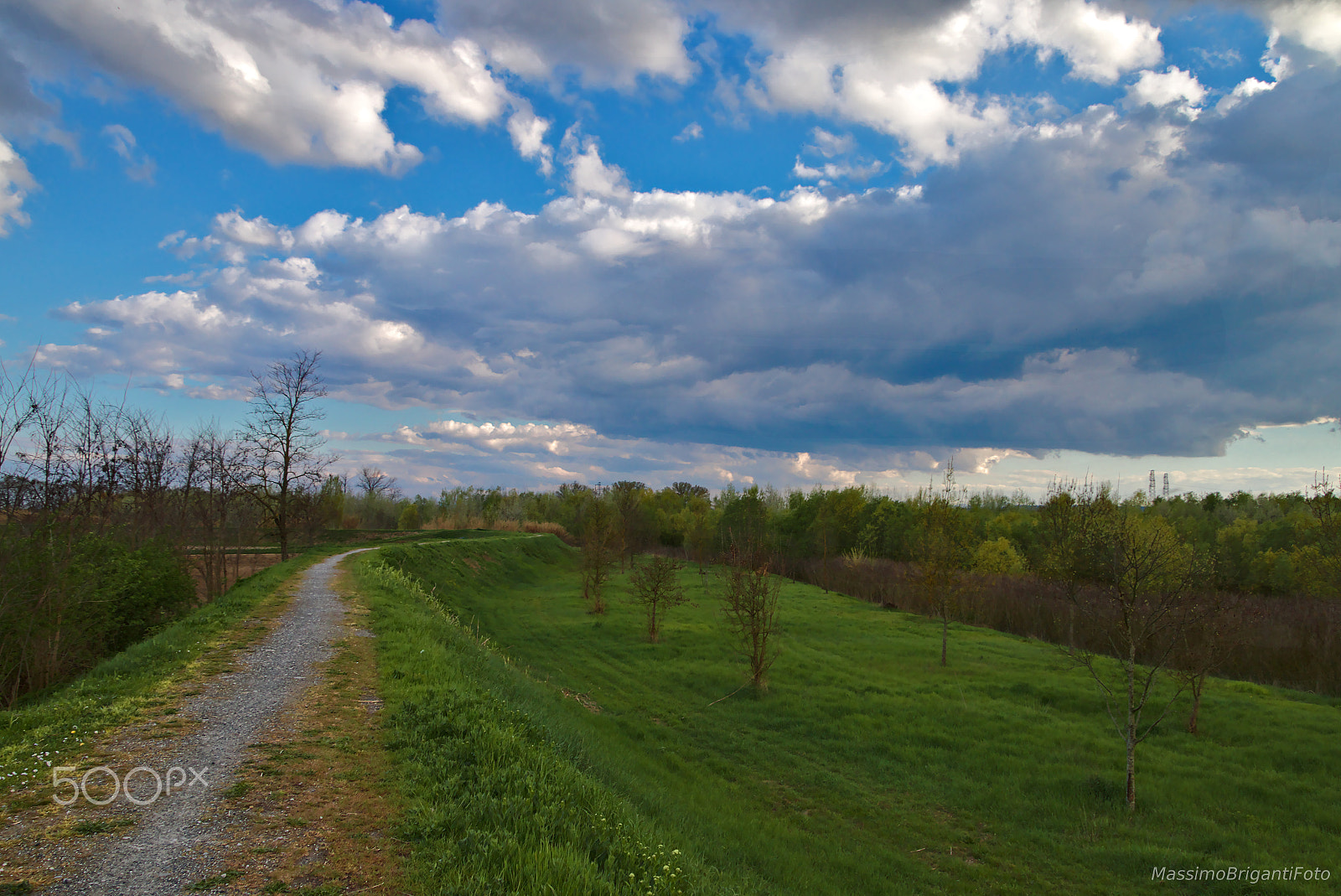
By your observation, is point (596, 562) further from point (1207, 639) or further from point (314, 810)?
point (314, 810)

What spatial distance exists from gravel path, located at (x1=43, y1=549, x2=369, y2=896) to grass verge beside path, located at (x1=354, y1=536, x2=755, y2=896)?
1.38m

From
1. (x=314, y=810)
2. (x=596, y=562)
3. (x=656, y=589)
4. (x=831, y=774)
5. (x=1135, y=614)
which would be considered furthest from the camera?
(x=596, y=562)

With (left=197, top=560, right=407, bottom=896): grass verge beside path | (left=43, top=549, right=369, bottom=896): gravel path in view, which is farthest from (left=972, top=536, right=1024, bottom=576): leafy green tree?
(left=197, top=560, right=407, bottom=896): grass verge beside path

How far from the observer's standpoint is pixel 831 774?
13203 mm

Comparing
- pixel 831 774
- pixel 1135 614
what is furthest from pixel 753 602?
pixel 1135 614

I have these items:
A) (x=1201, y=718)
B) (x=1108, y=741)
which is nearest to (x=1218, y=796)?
(x=1108, y=741)

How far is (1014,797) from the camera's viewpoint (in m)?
11.9

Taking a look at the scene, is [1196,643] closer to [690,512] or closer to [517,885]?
[517,885]

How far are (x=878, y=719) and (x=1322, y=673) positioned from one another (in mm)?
18199

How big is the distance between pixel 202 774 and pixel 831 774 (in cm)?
1168

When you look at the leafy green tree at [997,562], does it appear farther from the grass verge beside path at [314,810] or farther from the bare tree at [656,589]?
the grass verge beside path at [314,810]

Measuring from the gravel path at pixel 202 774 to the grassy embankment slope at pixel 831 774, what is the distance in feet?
4.71

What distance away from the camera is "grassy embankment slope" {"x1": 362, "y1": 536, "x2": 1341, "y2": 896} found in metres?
5.89

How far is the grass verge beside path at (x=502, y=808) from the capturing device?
4.47 metres
